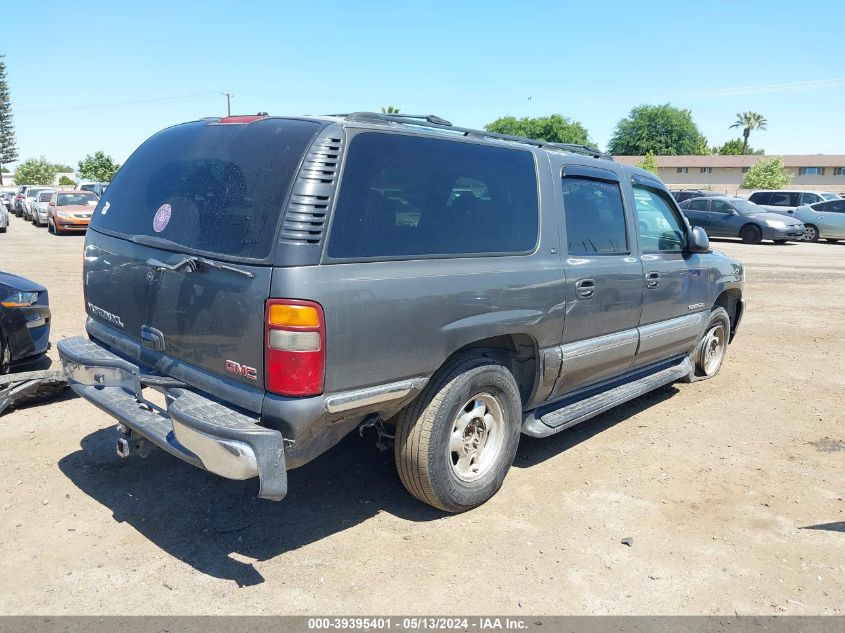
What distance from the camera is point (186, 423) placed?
9.43 feet

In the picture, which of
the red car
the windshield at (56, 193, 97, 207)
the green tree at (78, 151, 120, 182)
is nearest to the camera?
the red car

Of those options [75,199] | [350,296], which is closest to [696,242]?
[350,296]

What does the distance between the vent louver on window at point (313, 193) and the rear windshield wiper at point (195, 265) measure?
10.2 inches

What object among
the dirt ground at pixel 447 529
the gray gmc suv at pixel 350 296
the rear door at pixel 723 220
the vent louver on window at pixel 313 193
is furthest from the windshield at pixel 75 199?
the vent louver on window at pixel 313 193

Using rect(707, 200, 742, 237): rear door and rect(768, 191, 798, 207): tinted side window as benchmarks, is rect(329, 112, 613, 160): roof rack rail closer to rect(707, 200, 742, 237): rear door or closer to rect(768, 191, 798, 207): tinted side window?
rect(707, 200, 742, 237): rear door

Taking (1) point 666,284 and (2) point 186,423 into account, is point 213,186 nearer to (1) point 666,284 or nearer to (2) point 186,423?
(2) point 186,423

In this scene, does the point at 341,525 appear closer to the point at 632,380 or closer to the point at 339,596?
the point at 339,596

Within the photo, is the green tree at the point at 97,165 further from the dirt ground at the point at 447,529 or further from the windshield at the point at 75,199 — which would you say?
the dirt ground at the point at 447,529

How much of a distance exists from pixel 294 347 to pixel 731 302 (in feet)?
18.0

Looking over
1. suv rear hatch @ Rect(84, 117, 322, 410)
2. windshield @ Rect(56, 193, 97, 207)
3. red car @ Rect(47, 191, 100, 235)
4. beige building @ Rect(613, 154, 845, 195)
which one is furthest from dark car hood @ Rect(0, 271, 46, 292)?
beige building @ Rect(613, 154, 845, 195)

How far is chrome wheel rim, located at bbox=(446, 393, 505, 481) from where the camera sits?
3631mm

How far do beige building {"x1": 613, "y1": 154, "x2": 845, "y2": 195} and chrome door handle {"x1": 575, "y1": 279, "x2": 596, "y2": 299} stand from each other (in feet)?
215

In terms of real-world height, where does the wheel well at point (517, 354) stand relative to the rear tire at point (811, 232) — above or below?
below

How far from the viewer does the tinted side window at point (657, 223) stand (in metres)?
5.07
